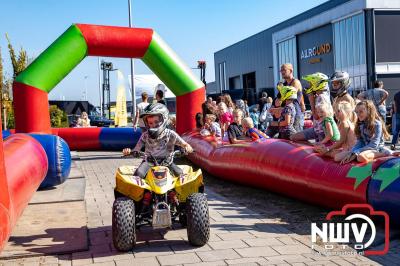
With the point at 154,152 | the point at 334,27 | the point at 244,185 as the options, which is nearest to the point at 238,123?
the point at 244,185

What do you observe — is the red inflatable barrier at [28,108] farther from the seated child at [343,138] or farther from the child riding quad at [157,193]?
the seated child at [343,138]

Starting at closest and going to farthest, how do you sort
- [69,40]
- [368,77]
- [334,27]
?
[69,40]
[368,77]
[334,27]

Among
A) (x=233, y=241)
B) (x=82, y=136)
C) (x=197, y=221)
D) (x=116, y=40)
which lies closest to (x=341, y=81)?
(x=233, y=241)

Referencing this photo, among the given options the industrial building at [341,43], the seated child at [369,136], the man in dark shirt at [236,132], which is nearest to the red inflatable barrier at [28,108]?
the man in dark shirt at [236,132]

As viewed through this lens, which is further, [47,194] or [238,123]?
[238,123]

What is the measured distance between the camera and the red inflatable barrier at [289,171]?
17.4 feet

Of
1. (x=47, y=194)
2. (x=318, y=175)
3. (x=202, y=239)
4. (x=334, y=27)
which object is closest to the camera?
(x=202, y=239)

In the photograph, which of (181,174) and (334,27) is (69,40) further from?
(334,27)

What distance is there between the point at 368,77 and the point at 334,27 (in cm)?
538

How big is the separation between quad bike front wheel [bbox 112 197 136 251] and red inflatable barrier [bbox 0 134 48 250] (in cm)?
91

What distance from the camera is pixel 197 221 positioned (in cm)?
430

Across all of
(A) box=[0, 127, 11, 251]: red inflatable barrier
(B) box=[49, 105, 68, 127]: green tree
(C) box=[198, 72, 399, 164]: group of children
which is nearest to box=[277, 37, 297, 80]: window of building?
(B) box=[49, 105, 68, 127]: green tree

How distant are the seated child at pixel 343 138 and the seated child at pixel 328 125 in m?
0.23

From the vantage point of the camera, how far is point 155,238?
4.82 metres
